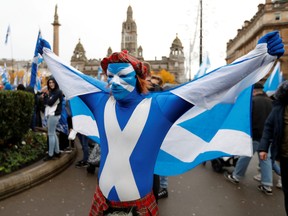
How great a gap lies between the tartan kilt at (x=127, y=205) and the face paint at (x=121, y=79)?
0.69 meters

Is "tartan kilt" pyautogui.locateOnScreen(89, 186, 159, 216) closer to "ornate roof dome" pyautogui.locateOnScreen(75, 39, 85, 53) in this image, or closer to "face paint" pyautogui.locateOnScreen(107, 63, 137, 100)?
"face paint" pyautogui.locateOnScreen(107, 63, 137, 100)

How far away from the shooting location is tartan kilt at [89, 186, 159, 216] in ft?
5.82

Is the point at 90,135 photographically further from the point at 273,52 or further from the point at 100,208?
the point at 273,52

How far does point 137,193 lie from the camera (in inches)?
70.2

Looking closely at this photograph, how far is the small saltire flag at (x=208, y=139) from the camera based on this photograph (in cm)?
225

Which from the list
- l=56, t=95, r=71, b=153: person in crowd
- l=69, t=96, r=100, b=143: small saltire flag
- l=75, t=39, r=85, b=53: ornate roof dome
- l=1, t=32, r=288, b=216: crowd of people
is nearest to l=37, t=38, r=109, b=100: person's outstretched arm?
l=1, t=32, r=288, b=216: crowd of people

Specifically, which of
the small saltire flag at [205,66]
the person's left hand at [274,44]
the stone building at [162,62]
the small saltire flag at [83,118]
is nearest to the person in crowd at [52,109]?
the small saltire flag at [83,118]

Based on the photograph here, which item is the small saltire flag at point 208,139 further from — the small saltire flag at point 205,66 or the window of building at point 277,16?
the window of building at point 277,16

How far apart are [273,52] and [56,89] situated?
4521 mm

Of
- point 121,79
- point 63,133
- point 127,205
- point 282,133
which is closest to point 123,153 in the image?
A: point 127,205

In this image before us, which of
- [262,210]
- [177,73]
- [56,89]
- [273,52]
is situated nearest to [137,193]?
[273,52]

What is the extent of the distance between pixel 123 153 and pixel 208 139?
80 cm

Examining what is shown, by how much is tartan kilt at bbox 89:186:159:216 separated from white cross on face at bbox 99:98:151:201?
0.03 meters

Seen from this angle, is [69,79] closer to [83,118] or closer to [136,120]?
[83,118]
